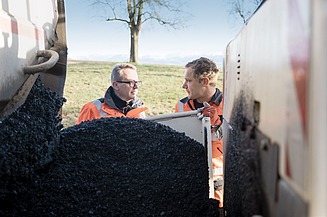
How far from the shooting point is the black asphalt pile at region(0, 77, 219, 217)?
1.30 meters

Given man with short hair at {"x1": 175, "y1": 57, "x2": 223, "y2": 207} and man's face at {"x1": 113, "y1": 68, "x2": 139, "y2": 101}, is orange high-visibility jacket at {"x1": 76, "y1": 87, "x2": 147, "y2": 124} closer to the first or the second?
man's face at {"x1": 113, "y1": 68, "x2": 139, "y2": 101}

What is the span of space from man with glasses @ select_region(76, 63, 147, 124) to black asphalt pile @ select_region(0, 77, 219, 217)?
1572 millimetres

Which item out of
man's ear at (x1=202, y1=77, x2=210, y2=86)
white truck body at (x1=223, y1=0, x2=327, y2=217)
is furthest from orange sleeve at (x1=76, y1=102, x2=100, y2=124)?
white truck body at (x1=223, y1=0, x2=327, y2=217)

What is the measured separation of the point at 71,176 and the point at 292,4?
934 mm

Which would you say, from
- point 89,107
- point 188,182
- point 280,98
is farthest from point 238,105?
point 89,107

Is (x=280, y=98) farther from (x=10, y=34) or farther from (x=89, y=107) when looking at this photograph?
(x=89, y=107)

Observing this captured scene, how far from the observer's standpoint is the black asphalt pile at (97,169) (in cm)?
130

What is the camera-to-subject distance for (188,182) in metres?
1.55

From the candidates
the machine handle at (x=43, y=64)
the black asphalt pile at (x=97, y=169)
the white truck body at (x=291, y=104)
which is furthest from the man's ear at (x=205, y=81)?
the white truck body at (x=291, y=104)

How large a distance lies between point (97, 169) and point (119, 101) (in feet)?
6.49

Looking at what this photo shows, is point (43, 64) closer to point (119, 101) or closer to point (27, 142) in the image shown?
point (27, 142)

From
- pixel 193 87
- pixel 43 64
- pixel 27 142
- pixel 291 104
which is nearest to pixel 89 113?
pixel 193 87

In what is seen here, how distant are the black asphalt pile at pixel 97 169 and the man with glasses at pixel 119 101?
1.57 metres

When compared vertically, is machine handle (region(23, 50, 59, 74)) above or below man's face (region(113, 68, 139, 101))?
above
